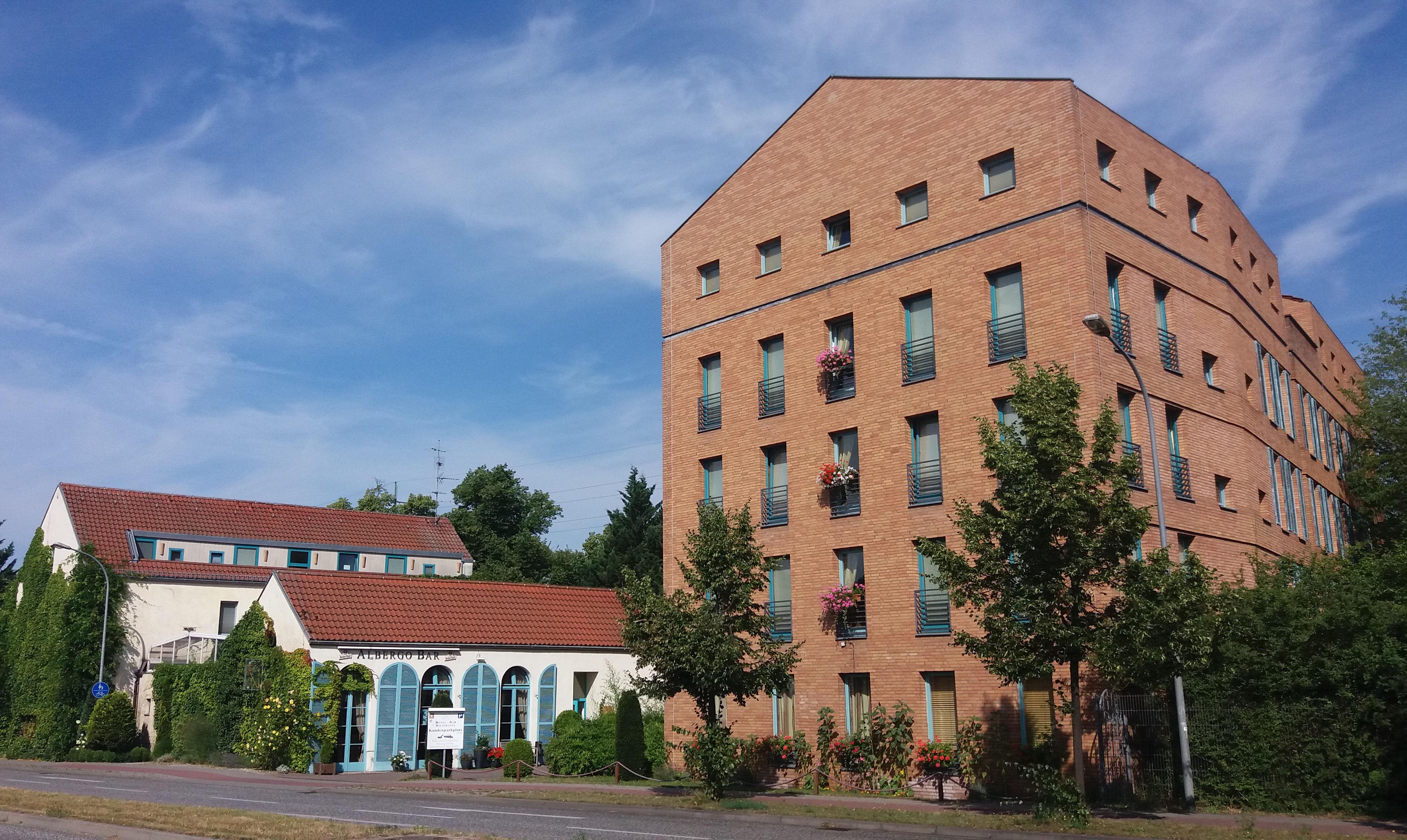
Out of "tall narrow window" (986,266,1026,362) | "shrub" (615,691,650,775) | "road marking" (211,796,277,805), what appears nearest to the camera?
"road marking" (211,796,277,805)

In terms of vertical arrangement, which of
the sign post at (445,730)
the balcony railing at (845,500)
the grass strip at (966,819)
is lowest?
the grass strip at (966,819)

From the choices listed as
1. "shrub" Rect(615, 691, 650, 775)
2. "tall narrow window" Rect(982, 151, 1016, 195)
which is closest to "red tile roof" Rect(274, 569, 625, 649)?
"shrub" Rect(615, 691, 650, 775)

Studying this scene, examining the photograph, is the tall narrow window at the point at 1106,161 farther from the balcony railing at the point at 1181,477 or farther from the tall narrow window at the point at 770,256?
the tall narrow window at the point at 770,256

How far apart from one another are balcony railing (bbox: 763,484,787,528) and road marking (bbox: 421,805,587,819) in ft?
37.0

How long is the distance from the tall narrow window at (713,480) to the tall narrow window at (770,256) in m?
5.62

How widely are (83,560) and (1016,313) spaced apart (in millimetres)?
39003

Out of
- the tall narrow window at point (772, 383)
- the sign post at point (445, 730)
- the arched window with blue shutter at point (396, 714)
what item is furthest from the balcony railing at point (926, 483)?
the arched window with blue shutter at point (396, 714)

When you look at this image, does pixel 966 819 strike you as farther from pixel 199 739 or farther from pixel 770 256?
pixel 199 739

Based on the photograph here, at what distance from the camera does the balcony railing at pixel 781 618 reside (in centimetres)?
2883

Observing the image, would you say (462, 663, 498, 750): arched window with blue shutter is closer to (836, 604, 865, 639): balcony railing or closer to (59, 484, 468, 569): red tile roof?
(836, 604, 865, 639): balcony railing

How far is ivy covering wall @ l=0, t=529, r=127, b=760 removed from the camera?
43.0m

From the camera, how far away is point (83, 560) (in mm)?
45125

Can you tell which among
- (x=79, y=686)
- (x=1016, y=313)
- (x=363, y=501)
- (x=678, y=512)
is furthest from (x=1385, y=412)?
(x=363, y=501)

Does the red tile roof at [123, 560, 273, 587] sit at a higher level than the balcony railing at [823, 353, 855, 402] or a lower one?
lower
